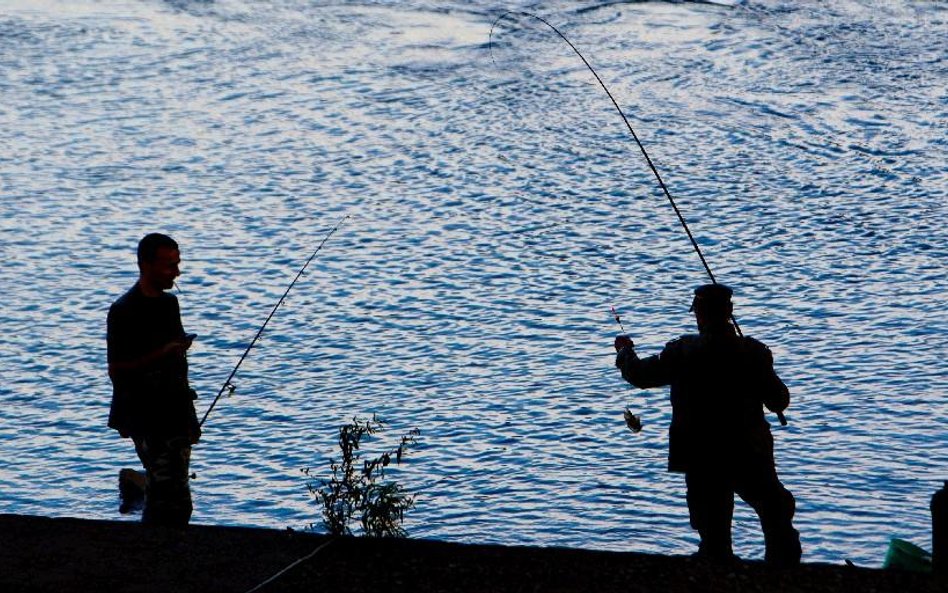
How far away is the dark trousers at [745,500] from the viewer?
548 cm

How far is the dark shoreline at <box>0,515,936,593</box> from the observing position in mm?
4629

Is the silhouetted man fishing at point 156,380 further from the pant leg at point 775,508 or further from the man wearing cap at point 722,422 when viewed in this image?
the pant leg at point 775,508

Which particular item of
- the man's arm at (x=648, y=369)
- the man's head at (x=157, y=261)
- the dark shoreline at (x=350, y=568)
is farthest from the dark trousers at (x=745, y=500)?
the man's head at (x=157, y=261)

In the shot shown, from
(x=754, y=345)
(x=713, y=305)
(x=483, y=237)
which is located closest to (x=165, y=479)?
(x=713, y=305)

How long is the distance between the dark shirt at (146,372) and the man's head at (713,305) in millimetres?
1882

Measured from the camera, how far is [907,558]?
5.59 meters

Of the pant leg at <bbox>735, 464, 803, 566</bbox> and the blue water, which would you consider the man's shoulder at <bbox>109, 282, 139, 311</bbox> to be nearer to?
the pant leg at <bbox>735, 464, 803, 566</bbox>

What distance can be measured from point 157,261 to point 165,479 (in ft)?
2.67

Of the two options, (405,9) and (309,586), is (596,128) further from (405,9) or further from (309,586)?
(309,586)

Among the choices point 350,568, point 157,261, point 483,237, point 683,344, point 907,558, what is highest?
point 157,261

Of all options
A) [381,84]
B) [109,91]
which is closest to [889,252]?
[381,84]

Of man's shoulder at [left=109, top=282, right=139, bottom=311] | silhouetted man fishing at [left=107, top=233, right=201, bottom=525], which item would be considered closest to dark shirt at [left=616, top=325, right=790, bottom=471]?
silhouetted man fishing at [left=107, top=233, right=201, bottom=525]

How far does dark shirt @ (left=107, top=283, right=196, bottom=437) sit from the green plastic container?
2.64 meters

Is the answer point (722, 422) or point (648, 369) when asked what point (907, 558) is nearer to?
point (722, 422)
